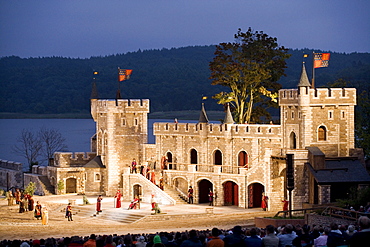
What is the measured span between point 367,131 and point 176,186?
13.5m

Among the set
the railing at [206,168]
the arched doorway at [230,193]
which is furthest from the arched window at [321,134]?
the arched doorway at [230,193]

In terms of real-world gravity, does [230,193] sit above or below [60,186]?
below

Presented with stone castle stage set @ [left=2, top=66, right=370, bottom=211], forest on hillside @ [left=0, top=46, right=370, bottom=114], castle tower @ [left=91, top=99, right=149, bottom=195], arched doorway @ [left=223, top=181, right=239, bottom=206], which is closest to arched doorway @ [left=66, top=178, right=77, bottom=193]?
stone castle stage set @ [left=2, top=66, right=370, bottom=211]

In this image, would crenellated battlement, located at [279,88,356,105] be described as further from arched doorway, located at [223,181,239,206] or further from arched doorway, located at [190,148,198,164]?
arched doorway, located at [190,148,198,164]

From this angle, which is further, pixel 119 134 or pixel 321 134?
pixel 119 134

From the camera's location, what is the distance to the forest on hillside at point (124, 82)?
13862 cm

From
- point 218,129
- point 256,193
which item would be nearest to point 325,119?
point 256,193

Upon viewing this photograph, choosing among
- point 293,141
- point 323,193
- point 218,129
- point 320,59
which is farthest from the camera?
point 218,129

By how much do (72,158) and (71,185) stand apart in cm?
209

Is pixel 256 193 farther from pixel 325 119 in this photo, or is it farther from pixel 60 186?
pixel 60 186

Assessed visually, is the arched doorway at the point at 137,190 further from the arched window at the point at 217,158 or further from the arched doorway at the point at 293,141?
the arched doorway at the point at 293,141

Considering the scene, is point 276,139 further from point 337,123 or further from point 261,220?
point 261,220

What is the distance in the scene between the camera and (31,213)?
152 ft

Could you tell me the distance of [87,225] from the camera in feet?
139
